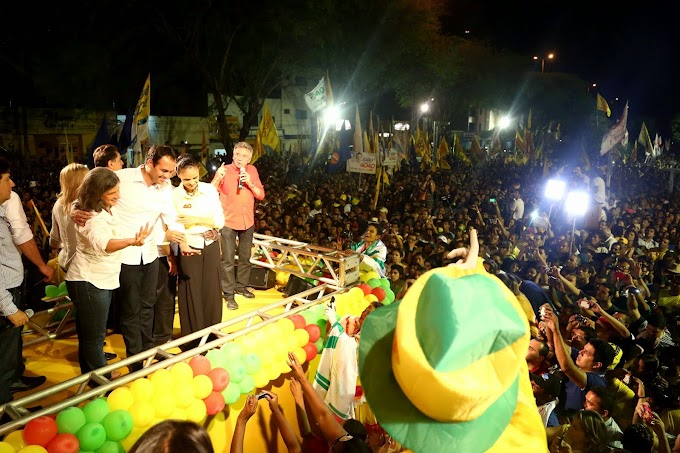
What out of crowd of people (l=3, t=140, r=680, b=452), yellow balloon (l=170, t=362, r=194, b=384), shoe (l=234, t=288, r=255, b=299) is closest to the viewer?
yellow balloon (l=170, t=362, r=194, b=384)

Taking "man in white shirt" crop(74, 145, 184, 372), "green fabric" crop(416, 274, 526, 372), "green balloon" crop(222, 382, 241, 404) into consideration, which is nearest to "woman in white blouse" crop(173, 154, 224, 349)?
"man in white shirt" crop(74, 145, 184, 372)

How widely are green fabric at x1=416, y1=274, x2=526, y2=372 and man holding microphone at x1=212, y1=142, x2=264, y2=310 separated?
4063 millimetres

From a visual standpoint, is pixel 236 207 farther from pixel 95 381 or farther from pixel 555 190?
pixel 555 190

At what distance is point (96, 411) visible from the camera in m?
2.71

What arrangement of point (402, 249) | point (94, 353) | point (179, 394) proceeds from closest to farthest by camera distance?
point (179, 394) → point (94, 353) → point (402, 249)

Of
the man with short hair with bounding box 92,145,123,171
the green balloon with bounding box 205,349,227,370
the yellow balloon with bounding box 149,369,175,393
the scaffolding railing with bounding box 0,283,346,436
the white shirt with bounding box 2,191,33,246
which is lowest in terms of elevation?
the green balloon with bounding box 205,349,227,370

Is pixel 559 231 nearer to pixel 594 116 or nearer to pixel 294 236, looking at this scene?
pixel 294 236

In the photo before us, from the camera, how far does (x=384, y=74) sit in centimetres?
2595

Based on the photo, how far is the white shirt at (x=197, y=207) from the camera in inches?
170

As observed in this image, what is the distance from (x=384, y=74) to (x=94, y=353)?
80.6ft

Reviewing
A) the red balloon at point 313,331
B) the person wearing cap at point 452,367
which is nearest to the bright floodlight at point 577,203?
the red balloon at point 313,331

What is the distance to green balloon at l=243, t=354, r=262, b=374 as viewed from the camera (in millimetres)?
3684

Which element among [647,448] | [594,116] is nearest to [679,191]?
[647,448]

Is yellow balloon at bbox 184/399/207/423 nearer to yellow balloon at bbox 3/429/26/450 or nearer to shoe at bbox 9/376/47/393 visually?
yellow balloon at bbox 3/429/26/450
